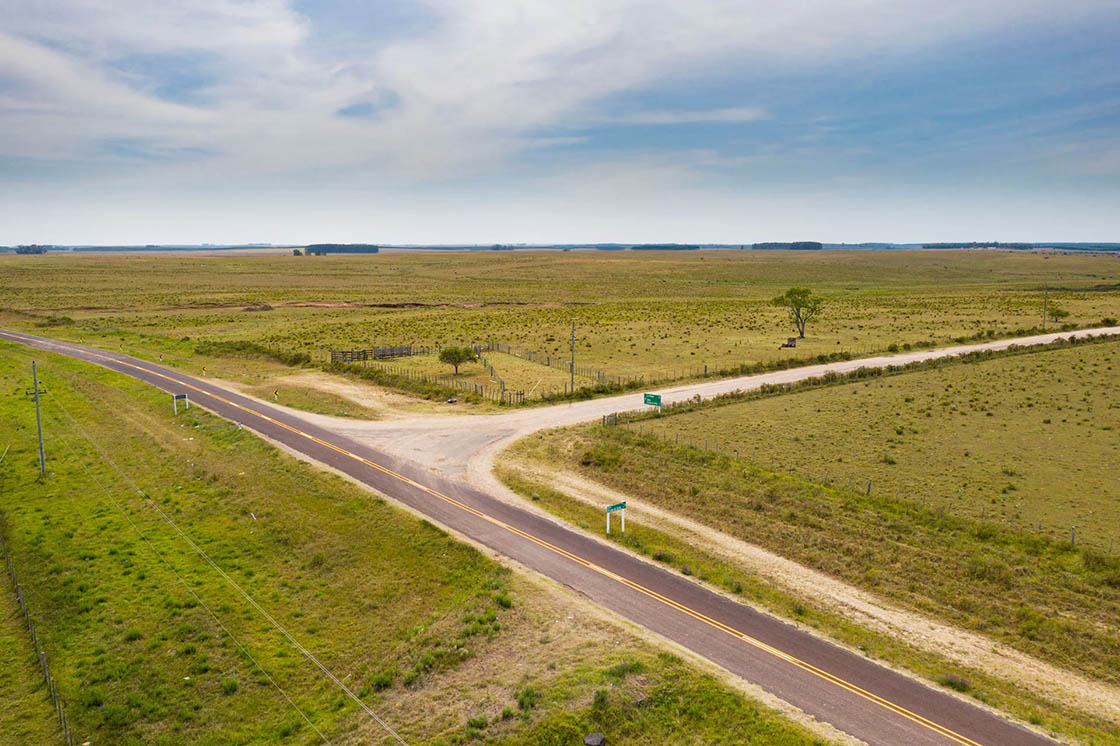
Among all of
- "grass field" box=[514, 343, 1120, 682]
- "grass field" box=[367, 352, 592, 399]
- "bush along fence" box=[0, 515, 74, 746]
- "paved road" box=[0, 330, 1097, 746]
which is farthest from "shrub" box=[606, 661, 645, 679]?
"grass field" box=[367, 352, 592, 399]

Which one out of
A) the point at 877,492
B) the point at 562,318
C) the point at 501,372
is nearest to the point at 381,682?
the point at 877,492

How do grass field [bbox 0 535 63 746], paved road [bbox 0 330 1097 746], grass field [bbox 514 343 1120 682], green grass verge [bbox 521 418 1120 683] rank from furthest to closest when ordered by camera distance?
1. grass field [bbox 514 343 1120 682]
2. green grass verge [bbox 521 418 1120 683]
3. grass field [bbox 0 535 63 746]
4. paved road [bbox 0 330 1097 746]

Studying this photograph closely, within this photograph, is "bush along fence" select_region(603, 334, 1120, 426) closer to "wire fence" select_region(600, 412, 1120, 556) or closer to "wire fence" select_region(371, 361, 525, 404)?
"wire fence" select_region(600, 412, 1120, 556)

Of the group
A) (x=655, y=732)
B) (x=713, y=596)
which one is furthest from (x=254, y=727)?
(x=713, y=596)

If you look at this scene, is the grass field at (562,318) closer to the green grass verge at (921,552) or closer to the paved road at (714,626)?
the green grass verge at (921,552)

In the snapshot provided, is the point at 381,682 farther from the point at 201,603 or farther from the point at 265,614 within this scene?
the point at 201,603
